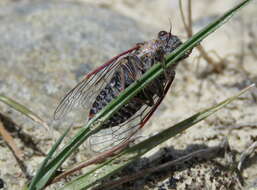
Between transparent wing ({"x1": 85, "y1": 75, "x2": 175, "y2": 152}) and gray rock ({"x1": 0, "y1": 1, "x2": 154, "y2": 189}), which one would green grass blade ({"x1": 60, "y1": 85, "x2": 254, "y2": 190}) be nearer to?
transparent wing ({"x1": 85, "y1": 75, "x2": 175, "y2": 152})

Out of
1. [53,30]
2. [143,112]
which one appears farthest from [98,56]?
[143,112]

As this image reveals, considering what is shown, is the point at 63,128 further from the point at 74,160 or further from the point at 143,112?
the point at 143,112

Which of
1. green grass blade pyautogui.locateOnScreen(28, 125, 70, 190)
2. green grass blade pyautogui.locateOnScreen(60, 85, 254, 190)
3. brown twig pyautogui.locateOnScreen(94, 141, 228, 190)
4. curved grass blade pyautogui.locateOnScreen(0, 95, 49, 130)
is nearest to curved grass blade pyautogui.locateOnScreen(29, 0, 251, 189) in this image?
green grass blade pyautogui.locateOnScreen(28, 125, 70, 190)

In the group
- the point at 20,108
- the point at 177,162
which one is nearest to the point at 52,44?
the point at 20,108

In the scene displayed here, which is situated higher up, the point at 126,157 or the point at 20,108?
the point at 20,108

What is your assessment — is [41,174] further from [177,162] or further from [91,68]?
[91,68]

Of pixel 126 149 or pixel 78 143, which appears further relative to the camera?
pixel 126 149

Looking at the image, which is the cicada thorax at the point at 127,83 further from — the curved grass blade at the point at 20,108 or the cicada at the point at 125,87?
the curved grass blade at the point at 20,108
